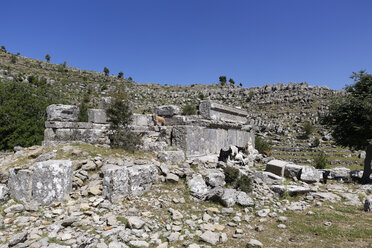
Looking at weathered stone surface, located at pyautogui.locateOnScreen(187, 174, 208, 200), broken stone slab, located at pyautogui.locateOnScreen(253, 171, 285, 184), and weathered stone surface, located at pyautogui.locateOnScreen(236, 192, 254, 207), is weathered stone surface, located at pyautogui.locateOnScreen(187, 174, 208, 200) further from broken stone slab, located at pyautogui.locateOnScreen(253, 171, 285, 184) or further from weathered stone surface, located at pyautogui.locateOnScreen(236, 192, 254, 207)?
broken stone slab, located at pyautogui.locateOnScreen(253, 171, 285, 184)

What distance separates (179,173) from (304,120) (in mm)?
34189

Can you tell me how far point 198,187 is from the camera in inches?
232

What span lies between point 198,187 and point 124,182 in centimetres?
183

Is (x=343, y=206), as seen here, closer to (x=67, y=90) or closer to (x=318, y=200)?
(x=318, y=200)

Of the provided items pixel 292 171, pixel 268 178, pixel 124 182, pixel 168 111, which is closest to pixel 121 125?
pixel 168 111

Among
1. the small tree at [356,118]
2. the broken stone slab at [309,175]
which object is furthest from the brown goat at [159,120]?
the small tree at [356,118]

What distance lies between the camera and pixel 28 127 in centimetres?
1786

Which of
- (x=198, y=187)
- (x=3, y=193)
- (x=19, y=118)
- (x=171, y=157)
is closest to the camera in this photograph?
(x=3, y=193)

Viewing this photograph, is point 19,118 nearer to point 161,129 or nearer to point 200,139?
point 161,129

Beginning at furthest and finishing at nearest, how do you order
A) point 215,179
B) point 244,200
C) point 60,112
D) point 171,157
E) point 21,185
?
point 60,112, point 171,157, point 215,179, point 244,200, point 21,185

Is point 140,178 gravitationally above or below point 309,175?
above

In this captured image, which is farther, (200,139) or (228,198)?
(200,139)

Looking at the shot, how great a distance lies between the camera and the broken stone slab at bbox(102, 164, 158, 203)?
5.05m

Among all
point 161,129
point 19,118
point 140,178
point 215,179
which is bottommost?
point 215,179
